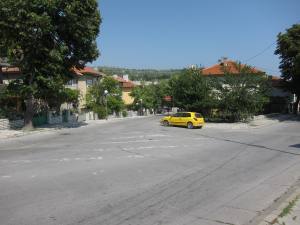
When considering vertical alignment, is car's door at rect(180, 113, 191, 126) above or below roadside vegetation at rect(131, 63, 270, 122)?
below

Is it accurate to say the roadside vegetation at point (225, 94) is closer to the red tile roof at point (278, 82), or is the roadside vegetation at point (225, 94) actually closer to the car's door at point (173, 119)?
the car's door at point (173, 119)

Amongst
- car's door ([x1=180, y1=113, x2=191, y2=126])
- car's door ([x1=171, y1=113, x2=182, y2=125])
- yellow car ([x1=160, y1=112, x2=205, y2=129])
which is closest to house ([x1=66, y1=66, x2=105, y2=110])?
car's door ([x1=171, y1=113, x2=182, y2=125])

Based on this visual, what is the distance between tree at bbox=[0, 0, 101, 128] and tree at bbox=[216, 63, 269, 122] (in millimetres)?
15970

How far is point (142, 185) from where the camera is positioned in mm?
12172

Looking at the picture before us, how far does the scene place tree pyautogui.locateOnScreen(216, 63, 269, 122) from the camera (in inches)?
1756

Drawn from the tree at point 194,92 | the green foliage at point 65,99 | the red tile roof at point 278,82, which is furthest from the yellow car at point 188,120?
the red tile roof at point 278,82

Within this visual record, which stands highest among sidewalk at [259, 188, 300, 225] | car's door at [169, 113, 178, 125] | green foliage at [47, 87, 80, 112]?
green foliage at [47, 87, 80, 112]

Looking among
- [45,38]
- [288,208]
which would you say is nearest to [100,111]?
[45,38]

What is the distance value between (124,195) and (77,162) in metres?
6.54

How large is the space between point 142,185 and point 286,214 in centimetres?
473

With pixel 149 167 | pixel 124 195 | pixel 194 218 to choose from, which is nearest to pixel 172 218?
pixel 194 218

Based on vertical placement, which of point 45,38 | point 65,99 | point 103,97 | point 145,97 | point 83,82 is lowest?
point 65,99

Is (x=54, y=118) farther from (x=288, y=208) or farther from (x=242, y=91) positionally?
(x=288, y=208)

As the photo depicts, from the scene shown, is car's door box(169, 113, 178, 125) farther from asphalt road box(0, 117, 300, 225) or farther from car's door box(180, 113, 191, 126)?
asphalt road box(0, 117, 300, 225)
